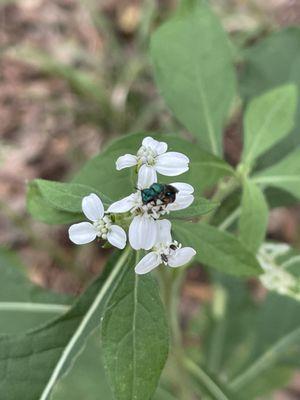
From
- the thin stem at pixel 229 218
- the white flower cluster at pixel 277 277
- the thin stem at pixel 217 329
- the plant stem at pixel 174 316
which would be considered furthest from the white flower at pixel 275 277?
the thin stem at pixel 217 329

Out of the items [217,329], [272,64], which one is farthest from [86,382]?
[272,64]

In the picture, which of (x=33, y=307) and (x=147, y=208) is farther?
(x=33, y=307)

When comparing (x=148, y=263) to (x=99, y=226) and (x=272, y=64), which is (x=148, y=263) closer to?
(x=99, y=226)

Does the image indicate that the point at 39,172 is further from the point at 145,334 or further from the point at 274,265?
the point at 145,334

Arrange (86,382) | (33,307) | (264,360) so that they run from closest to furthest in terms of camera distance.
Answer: (33,307)
(86,382)
(264,360)

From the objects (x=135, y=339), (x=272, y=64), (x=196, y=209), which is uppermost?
(x=272, y=64)

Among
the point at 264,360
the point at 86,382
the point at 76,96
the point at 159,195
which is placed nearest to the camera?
the point at 159,195

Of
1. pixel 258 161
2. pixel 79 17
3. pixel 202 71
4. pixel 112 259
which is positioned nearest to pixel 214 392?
pixel 112 259

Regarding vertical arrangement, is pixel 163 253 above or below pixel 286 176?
below
